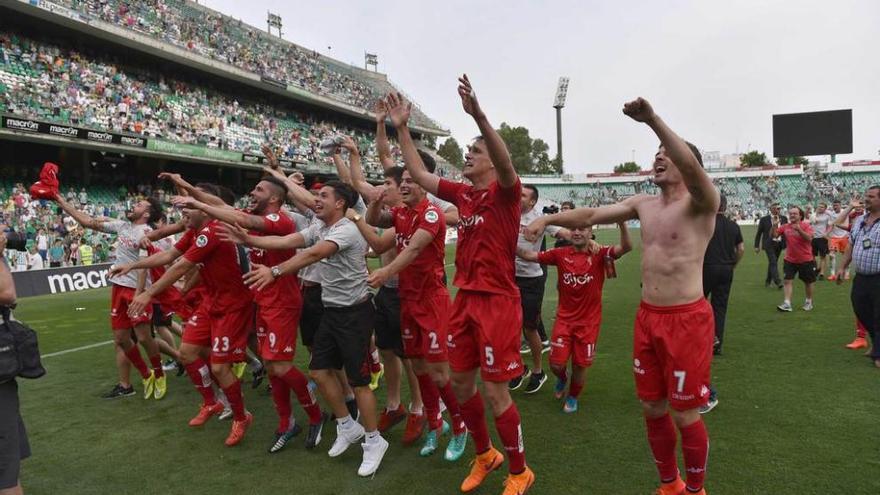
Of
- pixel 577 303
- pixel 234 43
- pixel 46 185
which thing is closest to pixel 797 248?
pixel 577 303

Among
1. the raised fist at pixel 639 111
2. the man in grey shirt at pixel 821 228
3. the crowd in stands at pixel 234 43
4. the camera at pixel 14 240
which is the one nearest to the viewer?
the raised fist at pixel 639 111

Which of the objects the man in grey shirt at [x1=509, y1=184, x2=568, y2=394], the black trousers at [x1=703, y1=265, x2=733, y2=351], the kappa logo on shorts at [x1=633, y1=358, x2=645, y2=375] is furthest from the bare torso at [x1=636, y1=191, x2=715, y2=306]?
the black trousers at [x1=703, y1=265, x2=733, y2=351]

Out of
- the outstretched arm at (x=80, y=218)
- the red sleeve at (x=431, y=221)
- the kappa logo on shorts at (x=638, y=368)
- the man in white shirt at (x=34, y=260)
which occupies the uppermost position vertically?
the outstretched arm at (x=80, y=218)

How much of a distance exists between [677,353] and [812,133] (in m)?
44.8

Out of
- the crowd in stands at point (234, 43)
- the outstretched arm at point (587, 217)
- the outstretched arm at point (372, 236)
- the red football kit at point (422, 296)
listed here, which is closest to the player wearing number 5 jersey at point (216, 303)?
the outstretched arm at point (372, 236)

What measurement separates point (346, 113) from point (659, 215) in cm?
4308

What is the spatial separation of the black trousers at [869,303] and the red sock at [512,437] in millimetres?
5437

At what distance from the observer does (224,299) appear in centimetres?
523

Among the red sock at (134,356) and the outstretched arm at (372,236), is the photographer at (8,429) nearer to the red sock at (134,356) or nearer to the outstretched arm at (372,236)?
the outstretched arm at (372,236)

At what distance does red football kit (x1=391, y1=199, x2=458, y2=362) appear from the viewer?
15.2ft

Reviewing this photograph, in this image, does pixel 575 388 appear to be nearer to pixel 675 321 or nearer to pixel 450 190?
pixel 675 321

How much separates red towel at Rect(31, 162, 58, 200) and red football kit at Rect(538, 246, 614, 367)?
5.67 metres

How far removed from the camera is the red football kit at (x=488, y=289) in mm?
3771

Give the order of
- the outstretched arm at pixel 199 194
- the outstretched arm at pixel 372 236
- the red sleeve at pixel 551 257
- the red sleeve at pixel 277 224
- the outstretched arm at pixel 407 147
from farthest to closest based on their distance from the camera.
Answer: the red sleeve at pixel 551 257 < the outstretched arm at pixel 199 194 < the red sleeve at pixel 277 224 < the outstretched arm at pixel 372 236 < the outstretched arm at pixel 407 147
